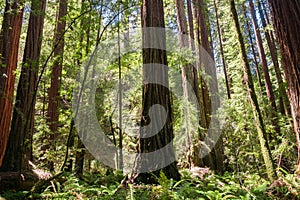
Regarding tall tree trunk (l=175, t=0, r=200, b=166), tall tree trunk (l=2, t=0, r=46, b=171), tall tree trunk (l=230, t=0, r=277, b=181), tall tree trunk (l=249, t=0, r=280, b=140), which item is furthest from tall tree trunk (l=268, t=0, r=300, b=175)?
tall tree trunk (l=249, t=0, r=280, b=140)

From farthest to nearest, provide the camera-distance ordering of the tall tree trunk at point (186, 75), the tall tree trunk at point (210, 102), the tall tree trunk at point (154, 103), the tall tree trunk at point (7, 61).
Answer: the tall tree trunk at point (186, 75)
the tall tree trunk at point (210, 102)
the tall tree trunk at point (7, 61)
the tall tree trunk at point (154, 103)

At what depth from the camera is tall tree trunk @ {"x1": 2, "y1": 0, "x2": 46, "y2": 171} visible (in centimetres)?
482

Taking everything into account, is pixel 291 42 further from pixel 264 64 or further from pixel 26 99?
pixel 264 64

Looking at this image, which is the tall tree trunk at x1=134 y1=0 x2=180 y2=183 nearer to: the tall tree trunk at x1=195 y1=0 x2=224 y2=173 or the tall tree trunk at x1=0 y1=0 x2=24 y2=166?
the tall tree trunk at x1=0 y1=0 x2=24 y2=166

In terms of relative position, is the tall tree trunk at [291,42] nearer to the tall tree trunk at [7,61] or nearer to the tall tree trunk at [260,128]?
the tall tree trunk at [260,128]

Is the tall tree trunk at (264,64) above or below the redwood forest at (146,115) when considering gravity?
above

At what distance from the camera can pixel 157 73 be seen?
15.6ft

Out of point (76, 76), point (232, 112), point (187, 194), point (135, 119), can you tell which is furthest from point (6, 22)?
point (232, 112)

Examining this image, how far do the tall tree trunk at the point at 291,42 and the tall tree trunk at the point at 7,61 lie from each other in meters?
4.15

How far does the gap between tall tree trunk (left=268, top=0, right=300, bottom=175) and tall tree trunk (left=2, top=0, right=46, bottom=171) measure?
154 inches

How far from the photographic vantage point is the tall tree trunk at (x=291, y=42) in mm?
3363

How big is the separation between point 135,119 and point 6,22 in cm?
577

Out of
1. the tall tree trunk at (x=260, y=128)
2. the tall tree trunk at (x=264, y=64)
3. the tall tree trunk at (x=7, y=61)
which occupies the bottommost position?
the tall tree trunk at (x=260, y=128)

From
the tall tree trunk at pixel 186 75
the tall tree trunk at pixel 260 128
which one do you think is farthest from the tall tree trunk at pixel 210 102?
the tall tree trunk at pixel 260 128
